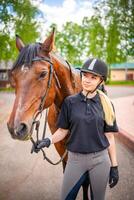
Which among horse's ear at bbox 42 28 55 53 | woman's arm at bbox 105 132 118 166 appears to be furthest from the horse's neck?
woman's arm at bbox 105 132 118 166

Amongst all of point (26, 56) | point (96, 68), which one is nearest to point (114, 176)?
point (96, 68)

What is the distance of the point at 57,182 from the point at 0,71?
56201mm

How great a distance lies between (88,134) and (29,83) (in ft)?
2.35

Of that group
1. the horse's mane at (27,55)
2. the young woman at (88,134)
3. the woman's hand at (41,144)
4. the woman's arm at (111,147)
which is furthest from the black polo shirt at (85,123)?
the horse's mane at (27,55)

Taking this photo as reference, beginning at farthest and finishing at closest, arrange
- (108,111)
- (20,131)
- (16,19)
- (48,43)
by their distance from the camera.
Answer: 1. (16,19)
2. (48,43)
3. (108,111)
4. (20,131)

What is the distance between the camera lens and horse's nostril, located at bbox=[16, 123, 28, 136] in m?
2.74

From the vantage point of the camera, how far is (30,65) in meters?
2.98

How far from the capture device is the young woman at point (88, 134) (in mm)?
2945

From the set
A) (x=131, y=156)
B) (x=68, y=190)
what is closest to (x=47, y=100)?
(x=68, y=190)

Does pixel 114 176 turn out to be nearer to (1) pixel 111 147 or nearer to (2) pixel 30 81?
(1) pixel 111 147

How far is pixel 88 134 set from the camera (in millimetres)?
2945

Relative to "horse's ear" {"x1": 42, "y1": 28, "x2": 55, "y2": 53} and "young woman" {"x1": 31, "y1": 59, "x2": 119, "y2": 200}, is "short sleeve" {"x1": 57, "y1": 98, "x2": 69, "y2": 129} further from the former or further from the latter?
"horse's ear" {"x1": 42, "y1": 28, "x2": 55, "y2": 53}

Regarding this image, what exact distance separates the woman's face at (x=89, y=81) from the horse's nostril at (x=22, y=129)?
658 mm

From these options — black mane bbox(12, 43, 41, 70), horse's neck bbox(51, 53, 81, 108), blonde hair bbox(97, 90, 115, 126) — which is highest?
black mane bbox(12, 43, 41, 70)
